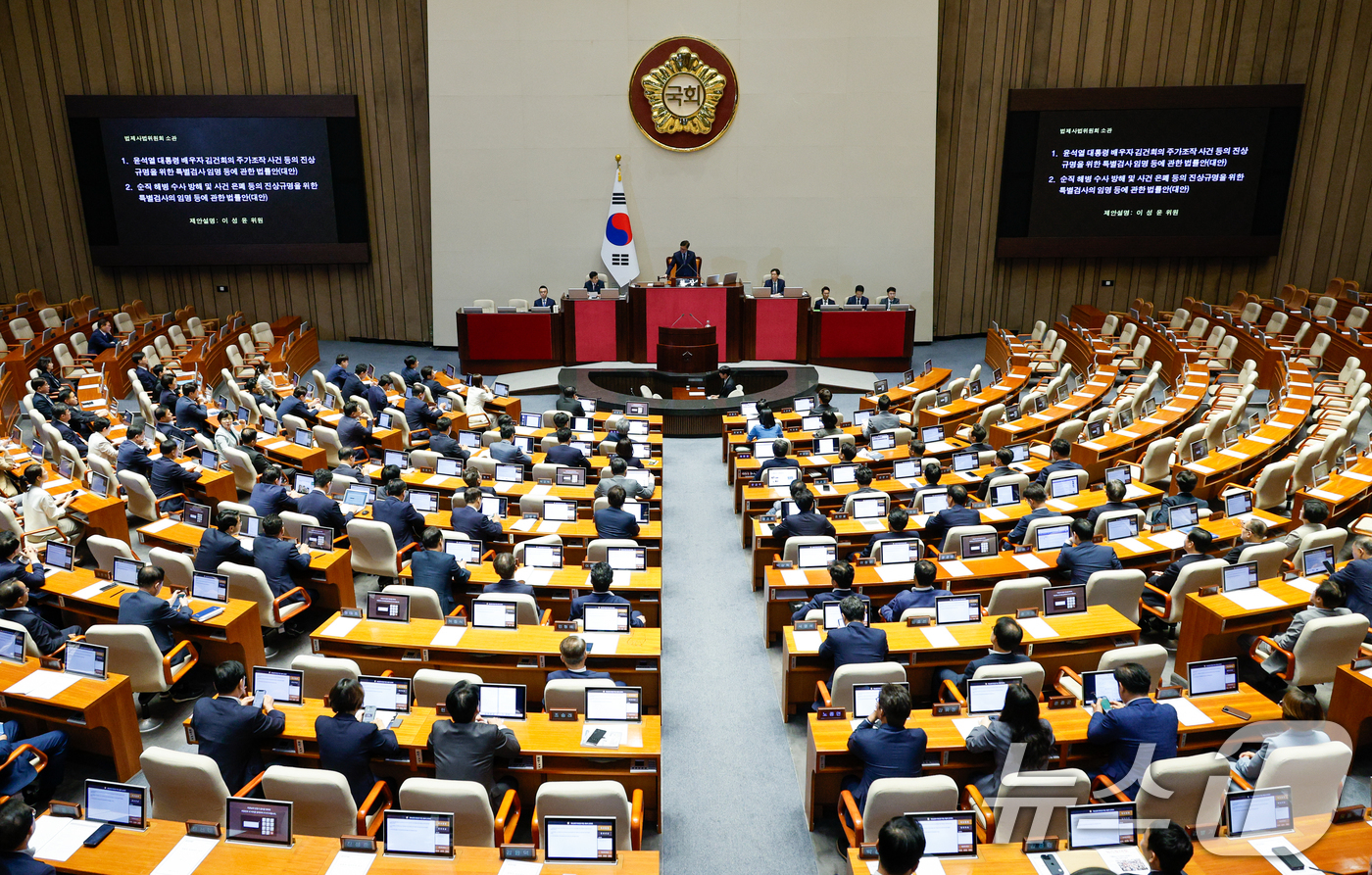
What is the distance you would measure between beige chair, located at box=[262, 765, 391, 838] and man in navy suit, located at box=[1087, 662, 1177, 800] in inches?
150

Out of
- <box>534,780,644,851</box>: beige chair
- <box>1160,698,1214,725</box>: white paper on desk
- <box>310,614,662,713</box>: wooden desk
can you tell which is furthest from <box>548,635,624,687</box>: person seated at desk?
<box>1160,698,1214,725</box>: white paper on desk

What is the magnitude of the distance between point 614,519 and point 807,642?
2.29m

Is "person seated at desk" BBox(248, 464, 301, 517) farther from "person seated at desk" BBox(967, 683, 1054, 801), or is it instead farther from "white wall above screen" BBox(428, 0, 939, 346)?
"white wall above screen" BBox(428, 0, 939, 346)

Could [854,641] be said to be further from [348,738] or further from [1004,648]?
[348,738]

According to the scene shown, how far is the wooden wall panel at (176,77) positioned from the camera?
56.4ft

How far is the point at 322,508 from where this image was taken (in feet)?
26.3

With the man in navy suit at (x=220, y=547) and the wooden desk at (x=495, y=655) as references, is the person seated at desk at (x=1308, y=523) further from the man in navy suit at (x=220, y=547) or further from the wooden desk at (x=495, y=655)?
the man in navy suit at (x=220, y=547)

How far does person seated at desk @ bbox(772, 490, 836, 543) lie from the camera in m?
7.75

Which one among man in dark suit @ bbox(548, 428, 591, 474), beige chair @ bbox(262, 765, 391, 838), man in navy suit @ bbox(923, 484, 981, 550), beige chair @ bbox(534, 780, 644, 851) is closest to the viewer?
beige chair @ bbox(534, 780, 644, 851)

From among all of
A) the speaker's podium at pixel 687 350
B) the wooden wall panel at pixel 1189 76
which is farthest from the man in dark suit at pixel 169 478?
the wooden wall panel at pixel 1189 76

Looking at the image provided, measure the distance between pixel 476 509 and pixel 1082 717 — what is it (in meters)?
5.09

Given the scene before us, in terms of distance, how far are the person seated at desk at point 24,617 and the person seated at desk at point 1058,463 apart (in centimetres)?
813

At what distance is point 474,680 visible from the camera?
5156 mm

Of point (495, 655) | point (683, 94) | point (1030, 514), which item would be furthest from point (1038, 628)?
point (683, 94)
